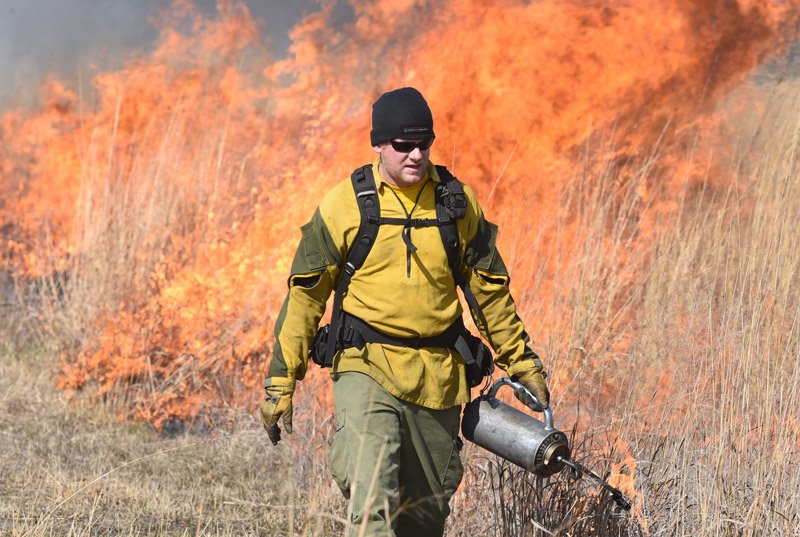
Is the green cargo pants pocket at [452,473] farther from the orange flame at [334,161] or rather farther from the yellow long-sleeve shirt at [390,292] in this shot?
the orange flame at [334,161]

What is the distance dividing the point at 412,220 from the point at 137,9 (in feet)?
30.4

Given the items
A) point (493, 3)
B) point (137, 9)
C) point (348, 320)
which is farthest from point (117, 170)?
point (348, 320)

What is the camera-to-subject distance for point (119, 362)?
624cm

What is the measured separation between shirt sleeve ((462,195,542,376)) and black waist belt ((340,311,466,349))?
0.18 meters

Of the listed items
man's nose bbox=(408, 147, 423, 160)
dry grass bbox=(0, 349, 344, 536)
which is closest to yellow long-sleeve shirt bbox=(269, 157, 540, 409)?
man's nose bbox=(408, 147, 423, 160)

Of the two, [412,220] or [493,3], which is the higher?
[493,3]

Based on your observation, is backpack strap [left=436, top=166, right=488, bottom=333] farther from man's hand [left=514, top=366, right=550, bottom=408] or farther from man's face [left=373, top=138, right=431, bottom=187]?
man's hand [left=514, top=366, right=550, bottom=408]

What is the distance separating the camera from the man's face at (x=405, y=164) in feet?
10.6

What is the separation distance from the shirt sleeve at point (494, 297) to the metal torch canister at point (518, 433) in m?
0.11

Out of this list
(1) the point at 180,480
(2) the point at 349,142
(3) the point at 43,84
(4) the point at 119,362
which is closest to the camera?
(1) the point at 180,480

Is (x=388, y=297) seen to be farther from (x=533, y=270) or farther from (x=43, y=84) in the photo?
(x=43, y=84)

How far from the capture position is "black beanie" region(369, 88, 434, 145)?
10.5ft

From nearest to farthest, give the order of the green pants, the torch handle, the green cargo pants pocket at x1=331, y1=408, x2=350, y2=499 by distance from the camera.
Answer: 1. the green pants
2. the green cargo pants pocket at x1=331, y1=408, x2=350, y2=499
3. the torch handle

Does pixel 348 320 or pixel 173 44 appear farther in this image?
pixel 173 44
